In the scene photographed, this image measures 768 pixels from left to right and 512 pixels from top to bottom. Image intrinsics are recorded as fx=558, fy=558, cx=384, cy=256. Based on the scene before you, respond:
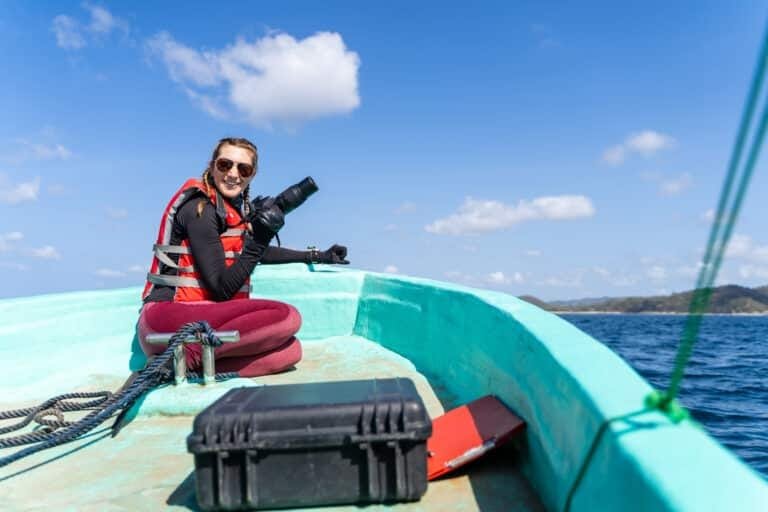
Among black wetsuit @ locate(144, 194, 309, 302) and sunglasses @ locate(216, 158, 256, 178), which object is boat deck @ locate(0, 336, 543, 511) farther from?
sunglasses @ locate(216, 158, 256, 178)

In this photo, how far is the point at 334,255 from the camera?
5.20 meters

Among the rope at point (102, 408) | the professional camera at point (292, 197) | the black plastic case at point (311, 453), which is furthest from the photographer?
the professional camera at point (292, 197)

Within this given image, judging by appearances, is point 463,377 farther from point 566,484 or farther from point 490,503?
point 566,484

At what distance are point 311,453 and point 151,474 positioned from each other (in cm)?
80

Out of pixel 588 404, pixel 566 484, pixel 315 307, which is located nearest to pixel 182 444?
pixel 566 484

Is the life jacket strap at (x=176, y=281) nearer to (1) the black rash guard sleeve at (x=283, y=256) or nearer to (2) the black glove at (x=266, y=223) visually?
(2) the black glove at (x=266, y=223)

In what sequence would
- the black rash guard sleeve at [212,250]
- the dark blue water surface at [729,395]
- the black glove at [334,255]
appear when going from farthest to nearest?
the dark blue water surface at [729,395] < the black glove at [334,255] < the black rash guard sleeve at [212,250]

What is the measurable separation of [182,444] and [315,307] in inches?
102

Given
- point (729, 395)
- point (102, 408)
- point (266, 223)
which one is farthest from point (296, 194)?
point (729, 395)

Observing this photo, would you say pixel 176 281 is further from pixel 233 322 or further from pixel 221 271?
pixel 233 322

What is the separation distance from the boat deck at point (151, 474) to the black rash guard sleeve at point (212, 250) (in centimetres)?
64

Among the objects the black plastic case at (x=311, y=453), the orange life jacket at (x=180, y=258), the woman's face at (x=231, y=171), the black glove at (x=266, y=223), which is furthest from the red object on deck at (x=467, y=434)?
the woman's face at (x=231, y=171)

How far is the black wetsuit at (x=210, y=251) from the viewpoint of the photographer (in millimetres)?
3217

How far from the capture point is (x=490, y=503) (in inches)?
67.2
